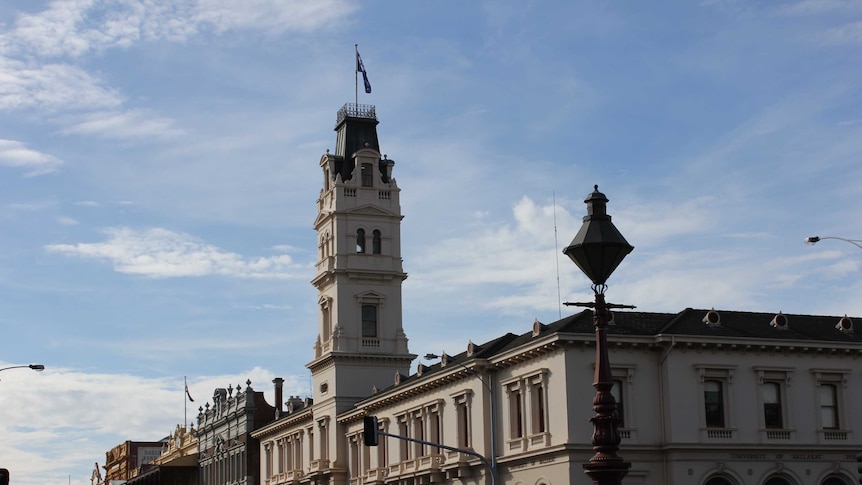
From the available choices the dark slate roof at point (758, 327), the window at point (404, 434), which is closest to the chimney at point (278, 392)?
the window at point (404, 434)

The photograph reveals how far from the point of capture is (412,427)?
62.4 m

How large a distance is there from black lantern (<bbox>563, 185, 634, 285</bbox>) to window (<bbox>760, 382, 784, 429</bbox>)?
124 ft

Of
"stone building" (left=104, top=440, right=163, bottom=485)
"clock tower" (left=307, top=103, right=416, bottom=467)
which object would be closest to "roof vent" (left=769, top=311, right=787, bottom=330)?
"clock tower" (left=307, top=103, right=416, bottom=467)

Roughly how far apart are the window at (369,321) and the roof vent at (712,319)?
30468mm

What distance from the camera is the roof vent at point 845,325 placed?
53.2m

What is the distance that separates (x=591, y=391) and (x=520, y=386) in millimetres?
4364

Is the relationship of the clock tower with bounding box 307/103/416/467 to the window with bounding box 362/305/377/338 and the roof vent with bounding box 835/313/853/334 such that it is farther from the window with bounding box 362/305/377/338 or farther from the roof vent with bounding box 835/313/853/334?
the roof vent with bounding box 835/313/853/334

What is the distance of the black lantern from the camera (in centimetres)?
1425

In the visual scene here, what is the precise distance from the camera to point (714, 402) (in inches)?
1953

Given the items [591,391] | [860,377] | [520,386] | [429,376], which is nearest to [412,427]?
[429,376]

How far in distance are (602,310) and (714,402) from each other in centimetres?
3667

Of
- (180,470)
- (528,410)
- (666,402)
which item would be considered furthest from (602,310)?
(180,470)

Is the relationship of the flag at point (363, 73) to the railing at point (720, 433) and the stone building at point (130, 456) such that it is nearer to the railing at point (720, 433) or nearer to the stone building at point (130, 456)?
the railing at point (720, 433)

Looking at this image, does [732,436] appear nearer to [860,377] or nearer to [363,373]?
[860,377]
